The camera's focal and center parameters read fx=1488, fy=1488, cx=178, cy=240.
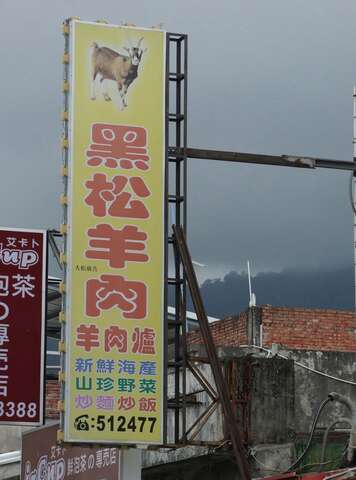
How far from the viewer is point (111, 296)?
1820 centimetres

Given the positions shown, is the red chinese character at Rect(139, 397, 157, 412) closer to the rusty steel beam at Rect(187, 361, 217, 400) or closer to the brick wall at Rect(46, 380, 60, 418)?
the rusty steel beam at Rect(187, 361, 217, 400)

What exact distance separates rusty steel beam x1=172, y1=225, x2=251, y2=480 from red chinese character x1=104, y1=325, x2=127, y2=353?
1065 millimetres

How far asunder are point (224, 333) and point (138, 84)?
7273mm

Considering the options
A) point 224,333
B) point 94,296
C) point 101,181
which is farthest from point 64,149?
point 224,333

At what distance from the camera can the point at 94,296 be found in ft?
59.7

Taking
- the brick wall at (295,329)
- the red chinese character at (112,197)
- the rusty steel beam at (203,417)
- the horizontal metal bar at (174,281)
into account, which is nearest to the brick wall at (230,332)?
the brick wall at (295,329)

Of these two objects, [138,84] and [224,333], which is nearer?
[138,84]

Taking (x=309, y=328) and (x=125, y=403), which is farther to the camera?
(x=309, y=328)

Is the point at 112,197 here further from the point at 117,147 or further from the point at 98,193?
the point at 117,147

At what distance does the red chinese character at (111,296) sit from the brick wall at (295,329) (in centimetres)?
617

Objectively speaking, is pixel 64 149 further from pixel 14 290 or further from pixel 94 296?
pixel 14 290

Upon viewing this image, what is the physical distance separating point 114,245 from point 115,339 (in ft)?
3.80

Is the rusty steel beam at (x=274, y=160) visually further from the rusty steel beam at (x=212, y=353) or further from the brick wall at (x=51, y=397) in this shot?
the brick wall at (x=51, y=397)

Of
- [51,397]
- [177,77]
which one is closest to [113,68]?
[177,77]
